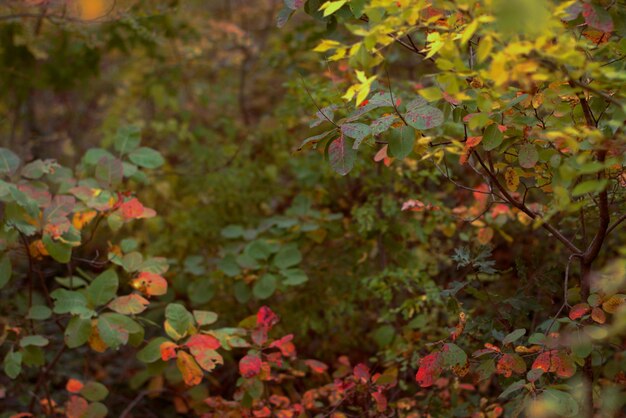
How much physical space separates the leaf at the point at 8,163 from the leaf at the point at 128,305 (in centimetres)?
59

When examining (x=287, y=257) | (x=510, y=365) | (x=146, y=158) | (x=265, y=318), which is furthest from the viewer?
(x=287, y=257)

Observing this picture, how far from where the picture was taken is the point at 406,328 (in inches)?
106

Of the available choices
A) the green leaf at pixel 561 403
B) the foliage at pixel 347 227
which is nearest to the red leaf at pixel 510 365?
the foliage at pixel 347 227

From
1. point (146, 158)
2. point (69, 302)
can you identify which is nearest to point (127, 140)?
point (146, 158)

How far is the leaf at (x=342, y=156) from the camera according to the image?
181 cm

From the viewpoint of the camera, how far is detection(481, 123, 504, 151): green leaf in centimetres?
177

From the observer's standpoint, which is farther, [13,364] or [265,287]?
[265,287]

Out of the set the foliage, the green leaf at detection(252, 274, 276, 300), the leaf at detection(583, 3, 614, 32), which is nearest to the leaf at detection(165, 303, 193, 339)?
the foliage

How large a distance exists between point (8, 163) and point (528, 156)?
67.5 inches

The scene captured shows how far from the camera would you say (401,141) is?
181cm

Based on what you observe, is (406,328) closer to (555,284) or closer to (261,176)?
(555,284)

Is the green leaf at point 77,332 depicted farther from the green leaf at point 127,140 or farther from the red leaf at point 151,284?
the green leaf at point 127,140

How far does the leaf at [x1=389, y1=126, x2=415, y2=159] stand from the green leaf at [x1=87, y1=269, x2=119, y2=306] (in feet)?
3.56

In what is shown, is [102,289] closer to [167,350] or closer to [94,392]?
[167,350]
